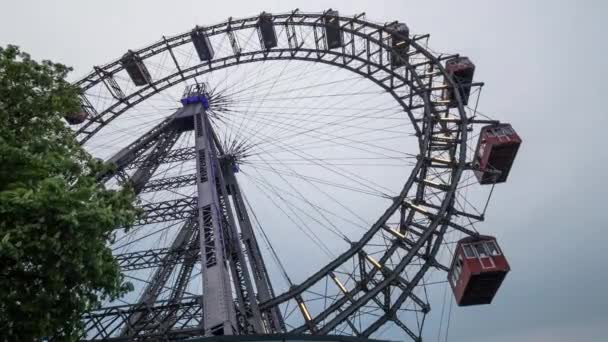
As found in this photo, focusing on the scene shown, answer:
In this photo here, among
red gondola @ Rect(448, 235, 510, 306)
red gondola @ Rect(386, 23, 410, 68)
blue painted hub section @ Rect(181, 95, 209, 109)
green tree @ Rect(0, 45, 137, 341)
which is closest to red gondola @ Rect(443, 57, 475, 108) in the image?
red gondola @ Rect(386, 23, 410, 68)

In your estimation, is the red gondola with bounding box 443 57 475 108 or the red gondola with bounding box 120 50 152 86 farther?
the red gondola with bounding box 120 50 152 86

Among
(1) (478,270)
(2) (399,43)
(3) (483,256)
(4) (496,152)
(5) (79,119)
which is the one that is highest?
(2) (399,43)

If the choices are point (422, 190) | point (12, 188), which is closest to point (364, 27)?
point (422, 190)

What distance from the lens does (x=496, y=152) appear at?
707 inches

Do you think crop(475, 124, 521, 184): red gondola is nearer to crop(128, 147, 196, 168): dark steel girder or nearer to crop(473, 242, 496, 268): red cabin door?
crop(473, 242, 496, 268): red cabin door

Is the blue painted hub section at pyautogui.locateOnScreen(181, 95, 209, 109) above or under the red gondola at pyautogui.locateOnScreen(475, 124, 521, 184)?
above

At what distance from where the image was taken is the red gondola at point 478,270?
14.9 m

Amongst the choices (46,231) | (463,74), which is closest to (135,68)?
(463,74)

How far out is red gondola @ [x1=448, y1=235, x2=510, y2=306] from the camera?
14.9m

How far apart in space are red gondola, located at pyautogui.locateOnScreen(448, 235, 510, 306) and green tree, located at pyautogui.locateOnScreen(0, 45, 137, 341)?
12.1 meters

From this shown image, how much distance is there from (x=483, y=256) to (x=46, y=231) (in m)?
14.2

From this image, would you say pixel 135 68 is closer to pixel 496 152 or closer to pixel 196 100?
pixel 196 100

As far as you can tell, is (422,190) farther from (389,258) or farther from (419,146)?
(389,258)

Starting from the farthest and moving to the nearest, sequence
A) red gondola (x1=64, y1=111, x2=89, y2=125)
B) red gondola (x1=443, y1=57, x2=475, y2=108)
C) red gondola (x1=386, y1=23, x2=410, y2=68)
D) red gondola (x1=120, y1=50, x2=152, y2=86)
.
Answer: red gondola (x1=120, y1=50, x2=152, y2=86) < red gondola (x1=64, y1=111, x2=89, y2=125) < red gondola (x1=386, y1=23, x2=410, y2=68) < red gondola (x1=443, y1=57, x2=475, y2=108)
